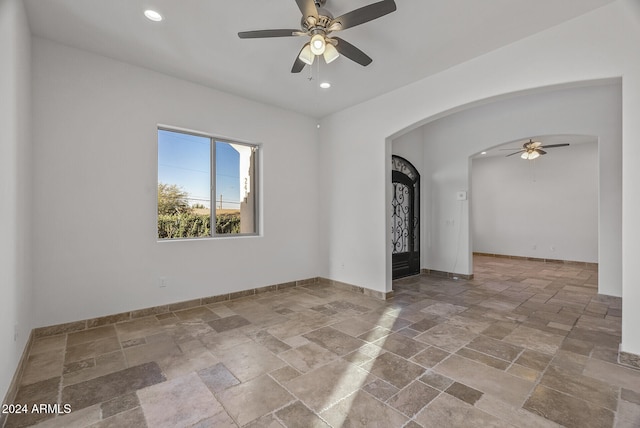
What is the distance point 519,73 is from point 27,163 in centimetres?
512

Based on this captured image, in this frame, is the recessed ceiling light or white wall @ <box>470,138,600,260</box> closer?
the recessed ceiling light

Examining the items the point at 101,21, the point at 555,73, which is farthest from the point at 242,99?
the point at 555,73

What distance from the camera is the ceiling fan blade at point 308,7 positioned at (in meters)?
2.31

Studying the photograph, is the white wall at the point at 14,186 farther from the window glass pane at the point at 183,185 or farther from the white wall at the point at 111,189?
the window glass pane at the point at 183,185

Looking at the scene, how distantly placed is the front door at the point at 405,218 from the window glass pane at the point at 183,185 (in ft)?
11.8

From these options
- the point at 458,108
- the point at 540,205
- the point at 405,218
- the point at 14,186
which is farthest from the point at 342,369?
the point at 540,205

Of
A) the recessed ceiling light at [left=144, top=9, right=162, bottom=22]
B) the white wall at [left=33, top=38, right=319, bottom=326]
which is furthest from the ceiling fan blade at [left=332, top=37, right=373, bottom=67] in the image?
the white wall at [left=33, top=38, right=319, bottom=326]

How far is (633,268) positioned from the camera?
101 inches

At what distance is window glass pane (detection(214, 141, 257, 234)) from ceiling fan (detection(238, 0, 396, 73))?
2.37 metres

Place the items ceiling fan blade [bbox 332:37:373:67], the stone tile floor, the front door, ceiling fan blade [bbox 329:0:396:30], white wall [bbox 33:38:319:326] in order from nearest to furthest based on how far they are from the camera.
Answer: the stone tile floor → ceiling fan blade [bbox 329:0:396:30] → ceiling fan blade [bbox 332:37:373:67] → white wall [bbox 33:38:319:326] → the front door

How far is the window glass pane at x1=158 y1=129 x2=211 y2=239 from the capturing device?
13.7 ft

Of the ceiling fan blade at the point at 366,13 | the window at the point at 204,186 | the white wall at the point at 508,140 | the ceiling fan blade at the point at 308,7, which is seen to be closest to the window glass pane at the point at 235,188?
the window at the point at 204,186

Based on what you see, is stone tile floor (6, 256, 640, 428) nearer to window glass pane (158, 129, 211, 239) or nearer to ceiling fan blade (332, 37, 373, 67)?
window glass pane (158, 129, 211, 239)

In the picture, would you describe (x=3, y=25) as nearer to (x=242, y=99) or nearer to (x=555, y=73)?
(x=242, y=99)
